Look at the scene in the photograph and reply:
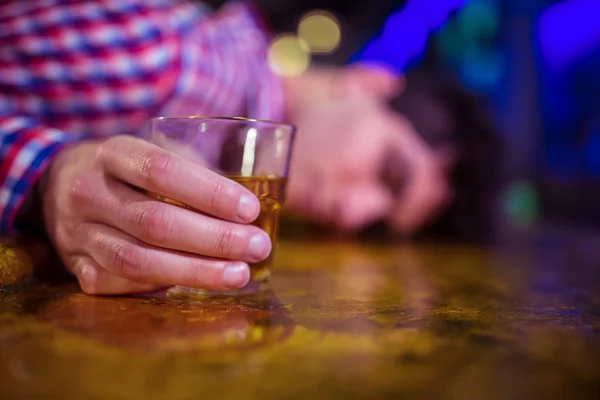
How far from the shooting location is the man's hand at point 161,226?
0.49 m

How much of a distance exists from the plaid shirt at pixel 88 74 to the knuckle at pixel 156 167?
23 centimetres

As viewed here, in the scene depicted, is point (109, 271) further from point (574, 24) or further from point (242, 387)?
point (574, 24)

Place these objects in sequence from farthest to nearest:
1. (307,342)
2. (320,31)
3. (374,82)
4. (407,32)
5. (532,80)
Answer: (320,31) → (407,32) → (532,80) → (374,82) → (307,342)

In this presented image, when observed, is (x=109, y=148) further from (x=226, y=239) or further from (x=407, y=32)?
(x=407, y=32)

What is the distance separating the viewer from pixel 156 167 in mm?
493

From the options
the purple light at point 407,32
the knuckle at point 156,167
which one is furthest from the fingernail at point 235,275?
the purple light at point 407,32

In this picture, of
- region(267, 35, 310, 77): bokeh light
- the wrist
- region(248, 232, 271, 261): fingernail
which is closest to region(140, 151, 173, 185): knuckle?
region(248, 232, 271, 261): fingernail

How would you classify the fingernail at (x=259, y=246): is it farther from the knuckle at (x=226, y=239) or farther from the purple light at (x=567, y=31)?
the purple light at (x=567, y=31)

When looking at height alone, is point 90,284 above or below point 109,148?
below

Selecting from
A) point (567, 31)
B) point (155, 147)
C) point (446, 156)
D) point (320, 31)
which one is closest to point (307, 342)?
point (155, 147)

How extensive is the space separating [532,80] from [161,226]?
275 centimetres

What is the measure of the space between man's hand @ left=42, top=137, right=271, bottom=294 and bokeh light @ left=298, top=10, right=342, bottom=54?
4308mm

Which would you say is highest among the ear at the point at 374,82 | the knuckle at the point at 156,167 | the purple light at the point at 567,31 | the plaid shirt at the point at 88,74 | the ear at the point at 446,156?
the purple light at the point at 567,31

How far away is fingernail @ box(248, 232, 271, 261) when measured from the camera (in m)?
0.51
